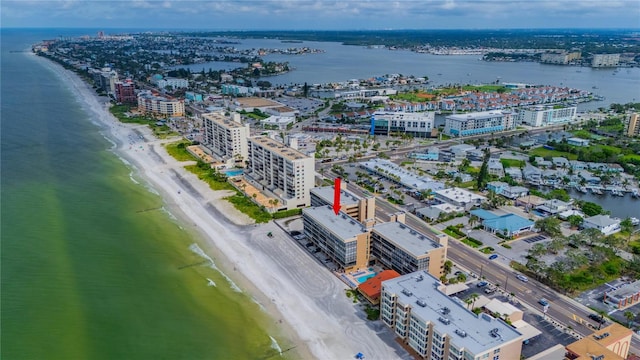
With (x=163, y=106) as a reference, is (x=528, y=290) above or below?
below

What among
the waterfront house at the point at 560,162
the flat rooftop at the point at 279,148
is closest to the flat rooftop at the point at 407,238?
the flat rooftop at the point at 279,148

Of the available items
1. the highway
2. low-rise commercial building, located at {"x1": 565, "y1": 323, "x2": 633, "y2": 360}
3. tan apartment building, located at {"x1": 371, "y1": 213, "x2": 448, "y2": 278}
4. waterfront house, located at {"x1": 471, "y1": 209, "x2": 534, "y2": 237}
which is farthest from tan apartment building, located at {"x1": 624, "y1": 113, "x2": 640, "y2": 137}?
low-rise commercial building, located at {"x1": 565, "y1": 323, "x2": 633, "y2": 360}

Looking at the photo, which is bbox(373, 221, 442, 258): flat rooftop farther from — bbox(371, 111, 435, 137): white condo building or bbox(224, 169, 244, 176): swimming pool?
bbox(371, 111, 435, 137): white condo building

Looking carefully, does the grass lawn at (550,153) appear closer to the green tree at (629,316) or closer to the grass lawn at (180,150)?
the green tree at (629,316)

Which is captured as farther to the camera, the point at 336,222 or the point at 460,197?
the point at 460,197

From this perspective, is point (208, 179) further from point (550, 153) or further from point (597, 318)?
point (550, 153)

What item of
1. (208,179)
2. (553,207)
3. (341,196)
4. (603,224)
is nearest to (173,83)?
(208,179)

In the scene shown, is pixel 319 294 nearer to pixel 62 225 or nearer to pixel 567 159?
Answer: pixel 62 225
